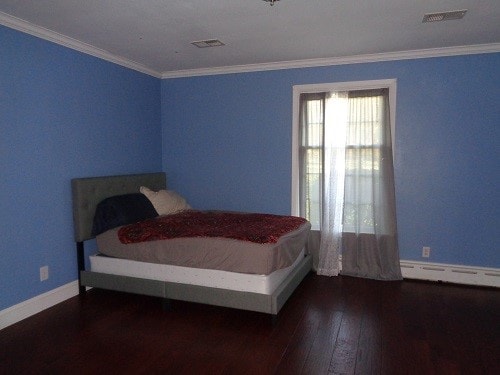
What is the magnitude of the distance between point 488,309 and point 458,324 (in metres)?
0.51

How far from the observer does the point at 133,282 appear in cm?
307

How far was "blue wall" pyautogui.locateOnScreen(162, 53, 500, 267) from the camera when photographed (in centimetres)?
347

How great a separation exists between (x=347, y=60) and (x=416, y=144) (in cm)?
118

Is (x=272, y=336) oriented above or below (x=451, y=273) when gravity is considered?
below

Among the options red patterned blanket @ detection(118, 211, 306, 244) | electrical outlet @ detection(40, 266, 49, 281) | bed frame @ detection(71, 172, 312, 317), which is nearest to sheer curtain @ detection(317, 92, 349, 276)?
bed frame @ detection(71, 172, 312, 317)

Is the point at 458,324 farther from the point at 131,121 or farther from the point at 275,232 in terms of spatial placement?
the point at 131,121

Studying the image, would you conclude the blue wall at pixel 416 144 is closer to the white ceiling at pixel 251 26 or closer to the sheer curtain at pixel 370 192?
the sheer curtain at pixel 370 192

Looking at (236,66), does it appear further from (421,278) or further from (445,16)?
(421,278)

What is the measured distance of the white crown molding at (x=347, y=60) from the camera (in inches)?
134

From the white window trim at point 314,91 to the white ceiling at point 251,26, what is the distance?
30cm

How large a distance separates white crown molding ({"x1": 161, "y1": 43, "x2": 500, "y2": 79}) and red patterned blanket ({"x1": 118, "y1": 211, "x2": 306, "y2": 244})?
5.86 feet

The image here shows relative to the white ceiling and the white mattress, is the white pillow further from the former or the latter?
the white ceiling

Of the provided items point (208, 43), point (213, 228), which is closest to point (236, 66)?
point (208, 43)

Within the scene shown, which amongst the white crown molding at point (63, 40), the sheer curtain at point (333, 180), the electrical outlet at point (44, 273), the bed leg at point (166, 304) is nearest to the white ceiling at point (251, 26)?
the white crown molding at point (63, 40)
